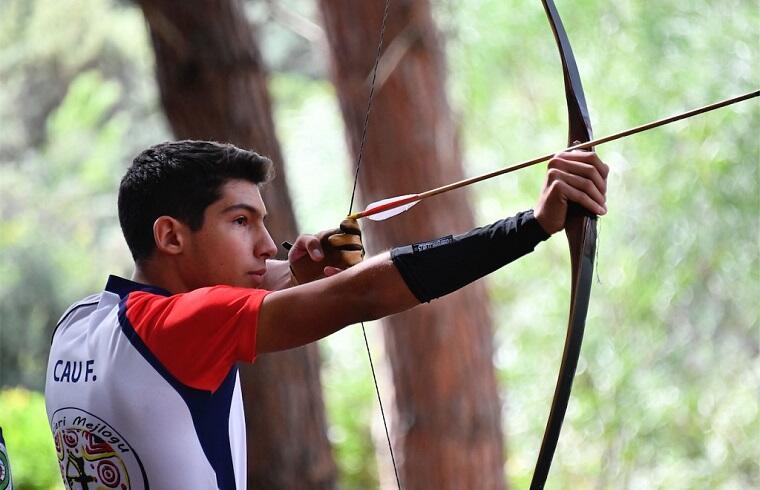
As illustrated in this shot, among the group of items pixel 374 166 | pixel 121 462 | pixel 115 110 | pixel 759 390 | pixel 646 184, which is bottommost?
pixel 121 462

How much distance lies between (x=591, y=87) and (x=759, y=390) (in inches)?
71.0

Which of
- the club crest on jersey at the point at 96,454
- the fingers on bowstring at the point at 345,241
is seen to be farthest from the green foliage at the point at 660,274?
the club crest on jersey at the point at 96,454

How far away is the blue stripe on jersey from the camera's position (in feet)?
4.38

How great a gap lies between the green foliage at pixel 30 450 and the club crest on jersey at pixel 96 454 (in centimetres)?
315

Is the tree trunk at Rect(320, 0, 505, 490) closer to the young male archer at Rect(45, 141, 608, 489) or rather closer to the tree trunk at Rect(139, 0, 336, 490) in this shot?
the tree trunk at Rect(139, 0, 336, 490)

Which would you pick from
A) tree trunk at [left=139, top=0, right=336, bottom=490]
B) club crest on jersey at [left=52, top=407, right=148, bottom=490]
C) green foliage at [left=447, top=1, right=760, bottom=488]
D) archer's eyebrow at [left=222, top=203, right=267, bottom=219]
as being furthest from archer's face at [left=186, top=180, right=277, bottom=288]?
green foliage at [left=447, top=1, right=760, bottom=488]

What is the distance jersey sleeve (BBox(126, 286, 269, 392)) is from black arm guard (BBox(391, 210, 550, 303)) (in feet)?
0.60

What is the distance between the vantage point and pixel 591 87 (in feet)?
18.9

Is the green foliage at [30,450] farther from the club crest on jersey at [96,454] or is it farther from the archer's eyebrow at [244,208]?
the archer's eyebrow at [244,208]

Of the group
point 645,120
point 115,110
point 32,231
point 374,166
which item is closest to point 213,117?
point 374,166

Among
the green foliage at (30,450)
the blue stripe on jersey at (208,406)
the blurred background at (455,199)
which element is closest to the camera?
the blue stripe on jersey at (208,406)

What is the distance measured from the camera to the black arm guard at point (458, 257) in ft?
3.92

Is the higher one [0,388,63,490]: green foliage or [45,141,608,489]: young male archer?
[0,388,63,490]: green foliage

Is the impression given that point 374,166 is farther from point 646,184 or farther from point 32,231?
point 32,231
